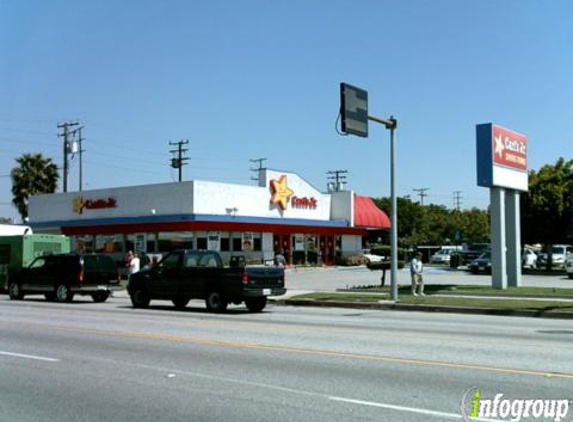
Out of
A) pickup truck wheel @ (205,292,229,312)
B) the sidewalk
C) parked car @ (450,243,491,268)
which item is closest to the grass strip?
the sidewalk

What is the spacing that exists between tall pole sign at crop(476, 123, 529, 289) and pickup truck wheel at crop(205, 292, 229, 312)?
11.7 meters

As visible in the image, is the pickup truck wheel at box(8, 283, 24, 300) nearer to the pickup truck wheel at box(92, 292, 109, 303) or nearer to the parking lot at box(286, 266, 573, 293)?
the pickup truck wheel at box(92, 292, 109, 303)

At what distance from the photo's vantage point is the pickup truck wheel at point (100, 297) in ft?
85.9

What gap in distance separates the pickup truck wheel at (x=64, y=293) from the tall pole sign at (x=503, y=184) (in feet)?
52.6

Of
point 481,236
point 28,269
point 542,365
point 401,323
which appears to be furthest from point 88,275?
point 481,236

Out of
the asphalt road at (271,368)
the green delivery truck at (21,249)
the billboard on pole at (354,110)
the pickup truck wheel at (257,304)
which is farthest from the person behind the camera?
the green delivery truck at (21,249)

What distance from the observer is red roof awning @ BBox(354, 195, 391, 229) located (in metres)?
56.0

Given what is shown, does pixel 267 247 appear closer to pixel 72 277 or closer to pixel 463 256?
pixel 463 256

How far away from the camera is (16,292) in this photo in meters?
27.5

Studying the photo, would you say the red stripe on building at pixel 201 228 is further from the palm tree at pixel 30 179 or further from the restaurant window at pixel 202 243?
the palm tree at pixel 30 179

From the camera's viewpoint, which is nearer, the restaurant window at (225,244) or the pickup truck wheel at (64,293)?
the pickup truck wheel at (64,293)

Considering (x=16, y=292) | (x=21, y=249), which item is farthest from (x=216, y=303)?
(x=21, y=249)

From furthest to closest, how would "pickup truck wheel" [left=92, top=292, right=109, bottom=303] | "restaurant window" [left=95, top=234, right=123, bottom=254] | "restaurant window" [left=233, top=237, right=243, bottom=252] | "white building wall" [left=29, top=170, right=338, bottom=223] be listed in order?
"restaurant window" [left=95, top=234, right=123, bottom=254] → "restaurant window" [left=233, top=237, right=243, bottom=252] → "white building wall" [left=29, top=170, right=338, bottom=223] → "pickup truck wheel" [left=92, top=292, right=109, bottom=303]

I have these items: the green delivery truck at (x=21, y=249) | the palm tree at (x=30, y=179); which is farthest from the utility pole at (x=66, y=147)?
the green delivery truck at (x=21, y=249)
